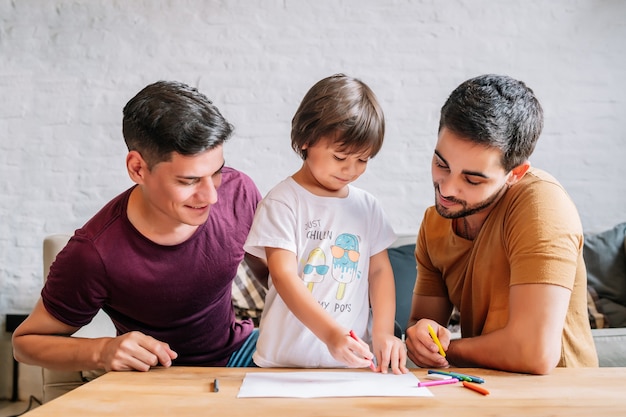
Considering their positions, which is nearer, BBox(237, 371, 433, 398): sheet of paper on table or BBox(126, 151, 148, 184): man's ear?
BBox(237, 371, 433, 398): sheet of paper on table

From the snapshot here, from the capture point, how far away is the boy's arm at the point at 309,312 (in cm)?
134

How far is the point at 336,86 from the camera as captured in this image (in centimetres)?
159

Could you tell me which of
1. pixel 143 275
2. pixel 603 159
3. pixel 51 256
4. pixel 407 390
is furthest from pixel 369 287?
pixel 603 159

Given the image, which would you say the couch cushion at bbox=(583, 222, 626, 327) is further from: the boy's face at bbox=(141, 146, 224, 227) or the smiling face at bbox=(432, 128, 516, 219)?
the boy's face at bbox=(141, 146, 224, 227)

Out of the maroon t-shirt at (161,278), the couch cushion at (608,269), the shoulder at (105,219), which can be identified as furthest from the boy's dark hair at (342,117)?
the couch cushion at (608,269)

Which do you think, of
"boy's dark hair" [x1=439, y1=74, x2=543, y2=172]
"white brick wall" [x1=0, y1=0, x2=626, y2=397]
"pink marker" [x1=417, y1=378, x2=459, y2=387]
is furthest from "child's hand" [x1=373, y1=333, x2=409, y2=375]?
"white brick wall" [x1=0, y1=0, x2=626, y2=397]

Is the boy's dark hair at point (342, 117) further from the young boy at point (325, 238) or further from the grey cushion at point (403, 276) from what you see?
the grey cushion at point (403, 276)

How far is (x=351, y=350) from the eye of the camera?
1.34m

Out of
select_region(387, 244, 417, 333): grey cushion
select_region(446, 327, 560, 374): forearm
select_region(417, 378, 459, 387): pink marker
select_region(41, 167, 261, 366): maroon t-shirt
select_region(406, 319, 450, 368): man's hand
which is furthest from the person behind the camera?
select_region(387, 244, 417, 333): grey cushion

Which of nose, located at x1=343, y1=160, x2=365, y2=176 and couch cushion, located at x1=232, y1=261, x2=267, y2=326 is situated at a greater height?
nose, located at x1=343, y1=160, x2=365, y2=176

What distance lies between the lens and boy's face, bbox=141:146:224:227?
1.55 metres

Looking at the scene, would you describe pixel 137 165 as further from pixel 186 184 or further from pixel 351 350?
pixel 351 350

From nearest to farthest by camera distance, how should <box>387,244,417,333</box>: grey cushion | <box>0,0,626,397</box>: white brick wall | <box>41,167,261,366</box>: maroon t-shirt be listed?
1. <box>41,167,261,366</box>: maroon t-shirt
2. <box>387,244,417,333</box>: grey cushion
3. <box>0,0,626,397</box>: white brick wall

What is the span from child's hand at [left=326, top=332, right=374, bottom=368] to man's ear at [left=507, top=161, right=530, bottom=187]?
1.79ft
